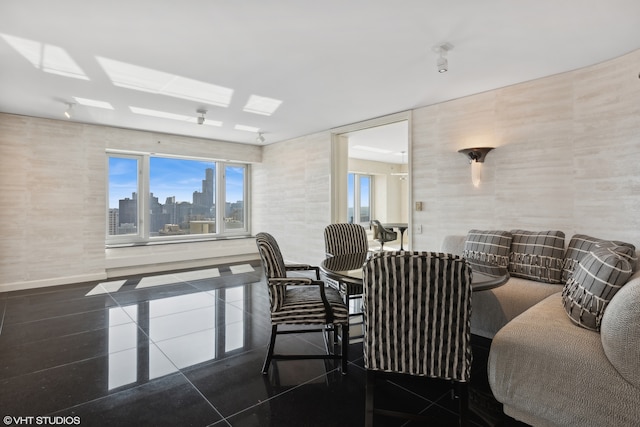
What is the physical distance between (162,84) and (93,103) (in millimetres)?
1389

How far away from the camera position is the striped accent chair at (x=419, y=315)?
4.88 feet

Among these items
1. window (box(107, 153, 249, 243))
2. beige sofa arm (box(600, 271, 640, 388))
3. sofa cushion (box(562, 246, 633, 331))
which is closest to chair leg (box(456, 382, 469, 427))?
beige sofa arm (box(600, 271, 640, 388))

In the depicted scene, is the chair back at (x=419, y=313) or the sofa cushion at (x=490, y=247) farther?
the sofa cushion at (x=490, y=247)

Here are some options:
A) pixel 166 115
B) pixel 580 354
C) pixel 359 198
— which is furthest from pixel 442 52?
pixel 359 198

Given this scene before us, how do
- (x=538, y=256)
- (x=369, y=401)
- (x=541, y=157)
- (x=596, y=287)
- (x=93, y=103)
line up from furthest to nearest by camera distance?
(x=93, y=103) → (x=541, y=157) → (x=538, y=256) → (x=596, y=287) → (x=369, y=401)

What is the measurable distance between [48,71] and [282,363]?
11.9 ft

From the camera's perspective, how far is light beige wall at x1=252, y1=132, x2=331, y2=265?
5.87 meters

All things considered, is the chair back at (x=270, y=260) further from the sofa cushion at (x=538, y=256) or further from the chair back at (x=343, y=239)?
the sofa cushion at (x=538, y=256)

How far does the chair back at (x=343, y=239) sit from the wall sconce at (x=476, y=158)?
149cm

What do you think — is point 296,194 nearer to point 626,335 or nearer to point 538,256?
point 538,256

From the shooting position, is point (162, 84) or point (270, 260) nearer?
point (270, 260)

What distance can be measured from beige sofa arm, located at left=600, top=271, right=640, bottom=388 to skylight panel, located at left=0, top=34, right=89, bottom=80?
4.25 m

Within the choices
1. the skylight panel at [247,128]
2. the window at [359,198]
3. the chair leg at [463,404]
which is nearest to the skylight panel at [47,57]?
the skylight panel at [247,128]

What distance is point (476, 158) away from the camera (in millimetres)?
3680
